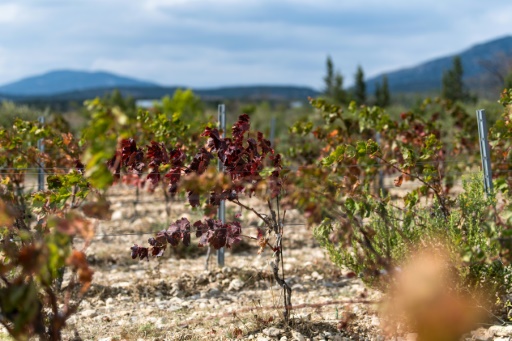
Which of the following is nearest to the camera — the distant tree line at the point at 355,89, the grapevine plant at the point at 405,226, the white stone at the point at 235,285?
the grapevine plant at the point at 405,226

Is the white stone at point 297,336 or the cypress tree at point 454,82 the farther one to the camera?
the cypress tree at point 454,82

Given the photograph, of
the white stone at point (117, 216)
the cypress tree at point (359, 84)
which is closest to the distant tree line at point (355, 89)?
the cypress tree at point (359, 84)

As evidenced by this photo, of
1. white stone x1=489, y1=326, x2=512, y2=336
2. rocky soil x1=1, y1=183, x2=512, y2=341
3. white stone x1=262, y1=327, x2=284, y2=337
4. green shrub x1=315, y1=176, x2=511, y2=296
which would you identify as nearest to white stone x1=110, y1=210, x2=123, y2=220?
rocky soil x1=1, y1=183, x2=512, y2=341

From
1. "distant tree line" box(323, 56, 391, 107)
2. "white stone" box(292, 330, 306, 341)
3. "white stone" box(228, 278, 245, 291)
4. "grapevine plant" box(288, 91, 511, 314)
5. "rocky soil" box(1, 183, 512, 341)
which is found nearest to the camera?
"grapevine plant" box(288, 91, 511, 314)

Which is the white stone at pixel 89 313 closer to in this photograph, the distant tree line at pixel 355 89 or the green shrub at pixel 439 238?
the green shrub at pixel 439 238

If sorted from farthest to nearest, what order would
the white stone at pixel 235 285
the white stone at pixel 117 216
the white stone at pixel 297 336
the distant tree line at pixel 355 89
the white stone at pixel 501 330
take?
the distant tree line at pixel 355 89, the white stone at pixel 117 216, the white stone at pixel 235 285, the white stone at pixel 297 336, the white stone at pixel 501 330

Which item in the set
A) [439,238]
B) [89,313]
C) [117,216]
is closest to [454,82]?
[117,216]

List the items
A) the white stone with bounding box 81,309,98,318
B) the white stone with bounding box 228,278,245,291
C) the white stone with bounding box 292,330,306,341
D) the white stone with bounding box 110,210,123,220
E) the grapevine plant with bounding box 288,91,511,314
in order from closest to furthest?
the grapevine plant with bounding box 288,91,511,314 < the white stone with bounding box 292,330,306,341 < the white stone with bounding box 81,309,98,318 < the white stone with bounding box 228,278,245,291 < the white stone with bounding box 110,210,123,220

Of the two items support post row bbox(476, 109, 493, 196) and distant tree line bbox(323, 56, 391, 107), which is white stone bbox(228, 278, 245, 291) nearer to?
support post row bbox(476, 109, 493, 196)

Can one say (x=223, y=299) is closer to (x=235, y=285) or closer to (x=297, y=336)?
(x=235, y=285)

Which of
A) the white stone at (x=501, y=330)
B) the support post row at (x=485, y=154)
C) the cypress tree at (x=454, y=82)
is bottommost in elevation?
the white stone at (x=501, y=330)

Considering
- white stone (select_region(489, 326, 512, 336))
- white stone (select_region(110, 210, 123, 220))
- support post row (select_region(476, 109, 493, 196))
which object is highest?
support post row (select_region(476, 109, 493, 196))

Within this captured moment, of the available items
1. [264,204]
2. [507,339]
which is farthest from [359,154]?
[264,204]

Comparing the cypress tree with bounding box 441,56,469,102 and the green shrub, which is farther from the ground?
the cypress tree with bounding box 441,56,469,102
